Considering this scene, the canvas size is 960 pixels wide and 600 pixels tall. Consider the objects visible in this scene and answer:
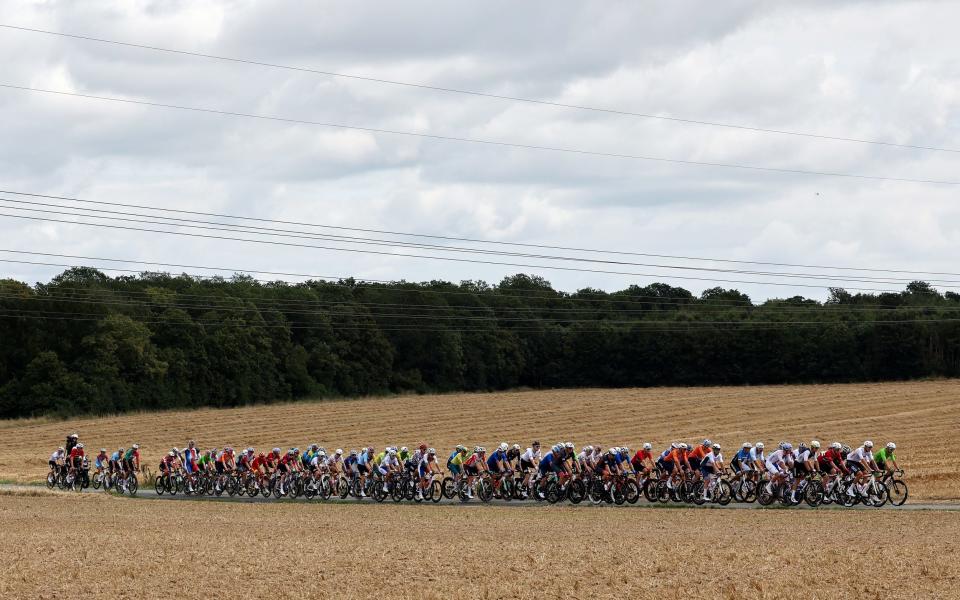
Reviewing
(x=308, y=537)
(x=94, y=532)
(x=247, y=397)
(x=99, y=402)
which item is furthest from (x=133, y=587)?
(x=247, y=397)

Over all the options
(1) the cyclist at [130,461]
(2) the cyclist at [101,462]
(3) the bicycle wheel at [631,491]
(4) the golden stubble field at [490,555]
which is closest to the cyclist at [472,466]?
(3) the bicycle wheel at [631,491]

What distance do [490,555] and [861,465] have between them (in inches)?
591

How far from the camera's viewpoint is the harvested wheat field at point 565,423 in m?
55.1

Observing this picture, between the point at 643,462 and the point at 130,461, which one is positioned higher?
the point at 130,461

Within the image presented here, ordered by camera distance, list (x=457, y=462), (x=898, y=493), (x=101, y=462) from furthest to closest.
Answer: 1. (x=101, y=462)
2. (x=457, y=462)
3. (x=898, y=493)

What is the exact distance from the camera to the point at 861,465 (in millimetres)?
32812

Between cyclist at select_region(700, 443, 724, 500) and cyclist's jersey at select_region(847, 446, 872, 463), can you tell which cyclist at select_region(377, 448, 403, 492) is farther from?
cyclist's jersey at select_region(847, 446, 872, 463)

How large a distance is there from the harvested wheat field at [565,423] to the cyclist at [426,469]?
14.5 metres

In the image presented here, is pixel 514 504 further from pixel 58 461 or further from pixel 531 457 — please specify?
pixel 58 461

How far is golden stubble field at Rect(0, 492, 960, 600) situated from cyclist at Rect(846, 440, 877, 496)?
82.3 inches

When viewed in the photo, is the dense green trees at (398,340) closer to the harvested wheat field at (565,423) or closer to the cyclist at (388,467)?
the harvested wheat field at (565,423)

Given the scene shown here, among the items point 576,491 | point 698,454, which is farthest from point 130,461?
point 698,454

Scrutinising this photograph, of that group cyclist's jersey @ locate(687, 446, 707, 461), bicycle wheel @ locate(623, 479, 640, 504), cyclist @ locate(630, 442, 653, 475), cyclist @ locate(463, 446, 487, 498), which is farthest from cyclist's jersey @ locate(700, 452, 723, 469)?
cyclist @ locate(463, 446, 487, 498)

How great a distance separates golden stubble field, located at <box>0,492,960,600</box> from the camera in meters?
17.7
